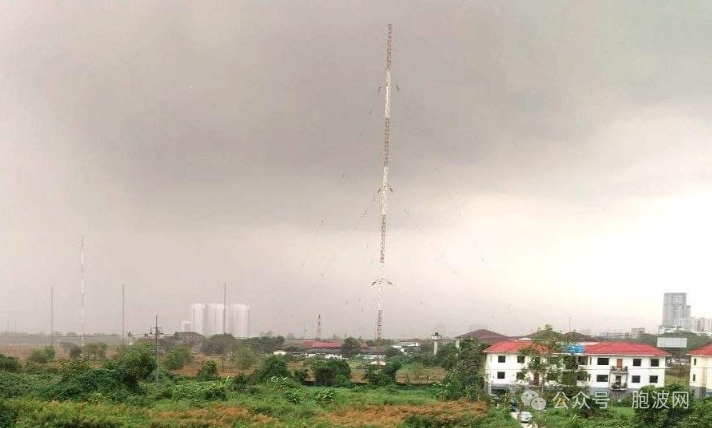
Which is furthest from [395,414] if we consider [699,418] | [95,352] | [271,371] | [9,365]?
[95,352]

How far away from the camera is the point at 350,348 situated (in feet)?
168

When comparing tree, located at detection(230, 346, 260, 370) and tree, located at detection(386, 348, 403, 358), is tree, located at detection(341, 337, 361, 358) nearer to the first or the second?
tree, located at detection(386, 348, 403, 358)

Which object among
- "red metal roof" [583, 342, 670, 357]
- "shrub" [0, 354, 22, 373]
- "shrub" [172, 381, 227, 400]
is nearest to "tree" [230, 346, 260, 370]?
"shrub" [0, 354, 22, 373]

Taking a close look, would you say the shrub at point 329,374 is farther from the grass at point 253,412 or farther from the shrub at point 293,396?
the grass at point 253,412

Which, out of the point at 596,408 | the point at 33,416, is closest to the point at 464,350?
the point at 596,408

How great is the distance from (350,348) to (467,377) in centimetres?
2833

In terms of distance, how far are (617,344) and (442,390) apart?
9.50m

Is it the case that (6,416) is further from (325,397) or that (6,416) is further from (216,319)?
(216,319)

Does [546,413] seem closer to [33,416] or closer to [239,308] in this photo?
[33,416]

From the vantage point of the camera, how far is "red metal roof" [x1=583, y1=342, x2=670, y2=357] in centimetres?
2439

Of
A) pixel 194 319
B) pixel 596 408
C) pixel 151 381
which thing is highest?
pixel 596 408

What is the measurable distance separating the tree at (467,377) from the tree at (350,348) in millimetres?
25294

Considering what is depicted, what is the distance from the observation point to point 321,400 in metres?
21.0

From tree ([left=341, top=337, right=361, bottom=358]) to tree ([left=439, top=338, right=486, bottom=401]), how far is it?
25.3m
